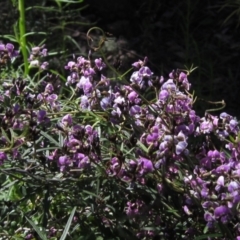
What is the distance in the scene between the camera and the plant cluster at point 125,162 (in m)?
2.35

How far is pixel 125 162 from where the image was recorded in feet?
8.10

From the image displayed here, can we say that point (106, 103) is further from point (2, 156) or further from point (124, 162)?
point (2, 156)

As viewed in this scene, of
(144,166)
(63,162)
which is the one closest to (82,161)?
(63,162)

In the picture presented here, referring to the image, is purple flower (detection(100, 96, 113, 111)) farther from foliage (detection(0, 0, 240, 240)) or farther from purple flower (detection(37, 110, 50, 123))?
purple flower (detection(37, 110, 50, 123))

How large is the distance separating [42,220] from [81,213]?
0.13 meters

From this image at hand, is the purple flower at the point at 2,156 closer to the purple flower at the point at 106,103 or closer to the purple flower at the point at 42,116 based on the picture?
the purple flower at the point at 42,116

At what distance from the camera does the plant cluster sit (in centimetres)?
235

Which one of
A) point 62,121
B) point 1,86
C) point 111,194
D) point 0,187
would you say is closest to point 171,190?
point 111,194

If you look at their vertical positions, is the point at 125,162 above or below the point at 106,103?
below

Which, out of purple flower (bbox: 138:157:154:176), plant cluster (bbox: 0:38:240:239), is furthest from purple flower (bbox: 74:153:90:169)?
purple flower (bbox: 138:157:154:176)

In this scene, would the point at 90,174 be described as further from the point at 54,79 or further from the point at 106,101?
the point at 54,79

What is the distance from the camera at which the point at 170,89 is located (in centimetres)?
244

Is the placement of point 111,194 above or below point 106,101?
below

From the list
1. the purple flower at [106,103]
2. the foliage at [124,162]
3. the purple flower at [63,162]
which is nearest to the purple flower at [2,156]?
the foliage at [124,162]
